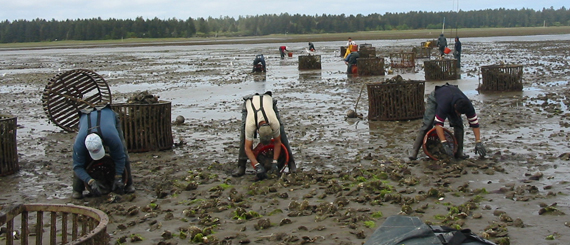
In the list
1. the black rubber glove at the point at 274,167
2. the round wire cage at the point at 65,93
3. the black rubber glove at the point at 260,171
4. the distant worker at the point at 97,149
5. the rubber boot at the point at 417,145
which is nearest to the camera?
the distant worker at the point at 97,149

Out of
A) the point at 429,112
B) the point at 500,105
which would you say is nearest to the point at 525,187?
the point at 429,112

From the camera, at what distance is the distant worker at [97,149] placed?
25.2 feet

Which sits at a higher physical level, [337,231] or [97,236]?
[97,236]

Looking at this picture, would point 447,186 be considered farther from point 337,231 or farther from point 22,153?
point 22,153

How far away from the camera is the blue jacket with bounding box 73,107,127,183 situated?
777cm

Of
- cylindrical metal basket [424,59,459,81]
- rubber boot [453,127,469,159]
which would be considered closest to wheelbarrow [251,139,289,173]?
rubber boot [453,127,469,159]

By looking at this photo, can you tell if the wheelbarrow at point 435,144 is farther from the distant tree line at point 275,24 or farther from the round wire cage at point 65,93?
the distant tree line at point 275,24

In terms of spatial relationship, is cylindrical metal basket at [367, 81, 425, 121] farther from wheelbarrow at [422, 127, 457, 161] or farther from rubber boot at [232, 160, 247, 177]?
rubber boot at [232, 160, 247, 177]

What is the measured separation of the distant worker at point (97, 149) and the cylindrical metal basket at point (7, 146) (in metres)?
2.33

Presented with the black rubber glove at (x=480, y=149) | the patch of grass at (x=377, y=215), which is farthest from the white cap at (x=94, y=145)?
the black rubber glove at (x=480, y=149)

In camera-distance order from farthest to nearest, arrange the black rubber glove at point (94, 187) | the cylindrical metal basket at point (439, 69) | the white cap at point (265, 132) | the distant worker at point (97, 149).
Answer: the cylindrical metal basket at point (439, 69)
the white cap at point (265, 132)
the black rubber glove at point (94, 187)
the distant worker at point (97, 149)

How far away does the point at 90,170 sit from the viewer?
8125mm

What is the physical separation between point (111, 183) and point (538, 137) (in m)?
7.59

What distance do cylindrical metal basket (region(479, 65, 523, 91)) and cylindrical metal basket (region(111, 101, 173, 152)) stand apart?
10672 mm
